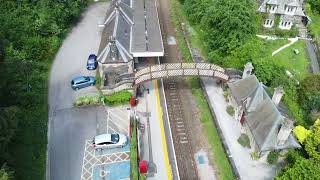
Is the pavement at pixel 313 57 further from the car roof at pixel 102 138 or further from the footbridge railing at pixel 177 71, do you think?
the car roof at pixel 102 138

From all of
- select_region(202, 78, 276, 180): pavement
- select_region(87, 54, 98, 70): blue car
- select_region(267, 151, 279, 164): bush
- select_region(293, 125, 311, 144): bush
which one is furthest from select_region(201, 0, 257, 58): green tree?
select_region(267, 151, 279, 164): bush

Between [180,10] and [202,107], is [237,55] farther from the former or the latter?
[180,10]

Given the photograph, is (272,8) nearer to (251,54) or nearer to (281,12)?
(281,12)

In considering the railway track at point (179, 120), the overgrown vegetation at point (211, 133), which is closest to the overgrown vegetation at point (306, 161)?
the overgrown vegetation at point (211, 133)

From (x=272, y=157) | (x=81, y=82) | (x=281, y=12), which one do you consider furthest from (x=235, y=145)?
(x=281, y=12)

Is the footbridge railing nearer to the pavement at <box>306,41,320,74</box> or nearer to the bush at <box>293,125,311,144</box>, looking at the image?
the bush at <box>293,125,311,144</box>
